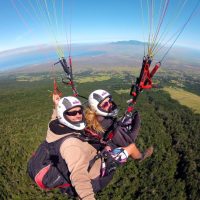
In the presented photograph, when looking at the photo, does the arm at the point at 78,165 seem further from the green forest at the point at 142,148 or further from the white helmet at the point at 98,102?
the green forest at the point at 142,148

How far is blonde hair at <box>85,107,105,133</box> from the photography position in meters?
5.29

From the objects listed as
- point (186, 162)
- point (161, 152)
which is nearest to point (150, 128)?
point (161, 152)

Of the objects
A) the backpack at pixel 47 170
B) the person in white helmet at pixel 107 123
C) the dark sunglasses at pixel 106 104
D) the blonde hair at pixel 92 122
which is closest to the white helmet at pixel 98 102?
the person in white helmet at pixel 107 123

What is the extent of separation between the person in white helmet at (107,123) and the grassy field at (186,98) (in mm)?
88283

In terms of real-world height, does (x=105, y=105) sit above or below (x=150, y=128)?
above

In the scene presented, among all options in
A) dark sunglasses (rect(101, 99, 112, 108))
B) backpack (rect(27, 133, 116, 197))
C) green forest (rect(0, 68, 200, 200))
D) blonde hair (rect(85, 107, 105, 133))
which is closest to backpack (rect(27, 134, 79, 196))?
backpack (rect(27, 133, 116, 197))

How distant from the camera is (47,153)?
441 cm

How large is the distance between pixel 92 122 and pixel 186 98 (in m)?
104

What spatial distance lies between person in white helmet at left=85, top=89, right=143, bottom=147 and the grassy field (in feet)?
290

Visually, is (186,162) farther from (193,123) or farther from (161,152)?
(193,123)

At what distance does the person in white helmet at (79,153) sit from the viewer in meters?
3.67

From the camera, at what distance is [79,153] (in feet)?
12.6

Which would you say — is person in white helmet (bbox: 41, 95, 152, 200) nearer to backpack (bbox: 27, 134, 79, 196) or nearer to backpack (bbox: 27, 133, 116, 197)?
backpack (bbox: 27, 133, 116, 197)

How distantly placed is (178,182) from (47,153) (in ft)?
169
